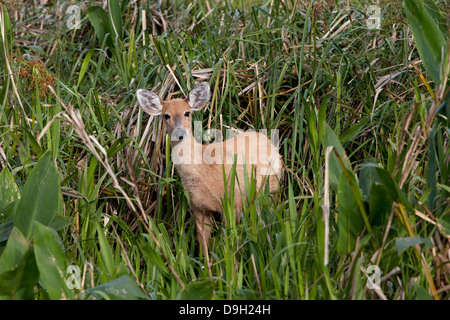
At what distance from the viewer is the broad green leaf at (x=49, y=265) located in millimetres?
Result: 2844

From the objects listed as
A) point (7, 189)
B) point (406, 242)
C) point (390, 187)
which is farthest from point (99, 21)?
point (406, 242)

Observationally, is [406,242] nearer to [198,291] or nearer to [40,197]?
[198,291]

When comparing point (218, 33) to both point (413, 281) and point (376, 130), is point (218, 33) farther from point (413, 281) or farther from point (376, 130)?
point (413, 281)

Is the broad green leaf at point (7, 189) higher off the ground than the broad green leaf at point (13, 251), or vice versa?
the broad green leaf at point (7, 189)

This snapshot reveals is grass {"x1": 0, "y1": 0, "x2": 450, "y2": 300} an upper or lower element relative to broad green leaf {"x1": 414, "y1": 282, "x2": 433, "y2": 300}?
upper

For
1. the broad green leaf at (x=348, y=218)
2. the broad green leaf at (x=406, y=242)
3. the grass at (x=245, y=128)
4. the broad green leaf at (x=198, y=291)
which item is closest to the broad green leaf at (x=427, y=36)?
the grass at (x=245, y=128)

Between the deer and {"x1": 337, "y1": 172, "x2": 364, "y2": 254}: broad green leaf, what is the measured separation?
1.22 m

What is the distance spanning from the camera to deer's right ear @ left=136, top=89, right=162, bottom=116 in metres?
4.18

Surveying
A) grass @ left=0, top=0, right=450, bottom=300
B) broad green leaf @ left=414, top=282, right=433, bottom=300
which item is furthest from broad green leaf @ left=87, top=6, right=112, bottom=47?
broad green leaf @ left=414, top=282, right=433, bottom=300

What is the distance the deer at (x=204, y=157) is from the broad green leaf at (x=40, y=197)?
1.04 m

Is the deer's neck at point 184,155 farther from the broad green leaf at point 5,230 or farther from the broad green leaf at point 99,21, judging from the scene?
the broad green leaf at point 99,21

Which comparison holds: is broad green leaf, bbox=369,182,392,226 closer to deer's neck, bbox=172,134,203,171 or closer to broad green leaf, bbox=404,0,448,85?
broad green leaf, bbox=404,0,448,85

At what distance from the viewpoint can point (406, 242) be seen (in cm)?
276
